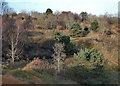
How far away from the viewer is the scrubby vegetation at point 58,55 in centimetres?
1024

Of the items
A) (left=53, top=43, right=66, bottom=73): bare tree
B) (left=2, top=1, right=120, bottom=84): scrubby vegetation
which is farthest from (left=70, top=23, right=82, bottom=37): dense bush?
(left=53, top=43, right=66, bottom=73): bare tree

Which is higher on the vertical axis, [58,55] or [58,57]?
[58,55]

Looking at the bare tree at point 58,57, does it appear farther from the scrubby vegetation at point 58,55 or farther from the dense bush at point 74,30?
the dense bush at point 74,30

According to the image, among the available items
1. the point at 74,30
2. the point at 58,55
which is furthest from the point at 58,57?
the point at 74,30

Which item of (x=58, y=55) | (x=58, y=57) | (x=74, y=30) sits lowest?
(x=58, y=57)

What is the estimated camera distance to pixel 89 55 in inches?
484

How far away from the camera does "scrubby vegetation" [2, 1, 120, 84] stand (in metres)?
10.2

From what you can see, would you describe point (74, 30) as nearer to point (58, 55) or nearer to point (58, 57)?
point (58, 57)

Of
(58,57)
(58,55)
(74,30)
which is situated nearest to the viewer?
(58,55)

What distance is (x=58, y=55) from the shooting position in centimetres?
1285

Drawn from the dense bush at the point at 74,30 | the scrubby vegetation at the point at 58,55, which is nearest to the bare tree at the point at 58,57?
the scrubby vegetation at the point at 58,55

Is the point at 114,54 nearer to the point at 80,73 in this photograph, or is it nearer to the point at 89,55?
the point at 89,55

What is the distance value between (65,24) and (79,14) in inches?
683

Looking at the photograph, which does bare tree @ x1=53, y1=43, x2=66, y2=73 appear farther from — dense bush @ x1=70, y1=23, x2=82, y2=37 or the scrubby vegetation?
dense bush @ x1=70, y1=23, x2=82, y2=37
